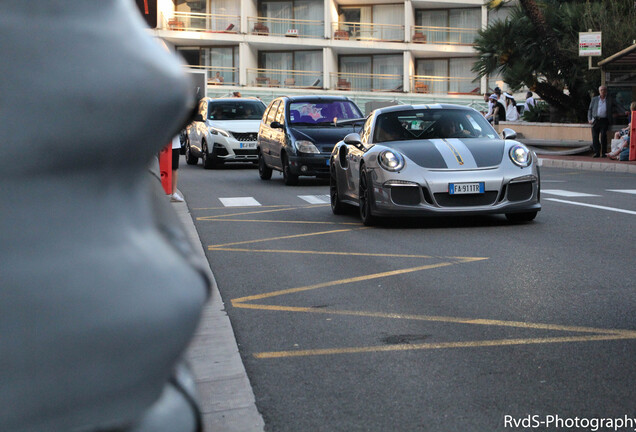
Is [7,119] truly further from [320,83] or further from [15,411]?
[320,83]

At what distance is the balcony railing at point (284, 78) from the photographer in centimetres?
5553

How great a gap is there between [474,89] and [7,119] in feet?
187

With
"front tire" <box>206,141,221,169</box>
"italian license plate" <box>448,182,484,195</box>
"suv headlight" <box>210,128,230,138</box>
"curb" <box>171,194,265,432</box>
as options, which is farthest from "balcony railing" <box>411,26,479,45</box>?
"curb" <box>171,194,265,432</box>

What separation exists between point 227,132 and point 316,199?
929 cm

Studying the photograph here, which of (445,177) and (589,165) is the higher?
(445,177)

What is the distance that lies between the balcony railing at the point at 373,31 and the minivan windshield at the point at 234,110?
3102cm

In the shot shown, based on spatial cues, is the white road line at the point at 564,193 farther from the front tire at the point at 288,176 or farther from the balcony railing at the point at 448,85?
the balcony railing at the point at 448,85

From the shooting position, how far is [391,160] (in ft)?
34.8

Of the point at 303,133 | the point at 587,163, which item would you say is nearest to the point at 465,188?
the point at 303,133

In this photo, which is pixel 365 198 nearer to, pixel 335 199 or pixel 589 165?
pixel 335 199

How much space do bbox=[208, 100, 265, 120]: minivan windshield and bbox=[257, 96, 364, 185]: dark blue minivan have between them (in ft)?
14.9

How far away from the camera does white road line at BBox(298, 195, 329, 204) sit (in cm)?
1485

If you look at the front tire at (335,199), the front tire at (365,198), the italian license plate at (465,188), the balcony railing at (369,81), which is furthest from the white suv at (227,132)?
the balcony railing at (369,81)

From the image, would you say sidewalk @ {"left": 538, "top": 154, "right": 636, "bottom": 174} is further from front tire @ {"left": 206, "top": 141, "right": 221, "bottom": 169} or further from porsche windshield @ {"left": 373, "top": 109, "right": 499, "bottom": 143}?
porsche windshield @ {"left": 373, "top": 109, "right": 499, "bottom": 143}
